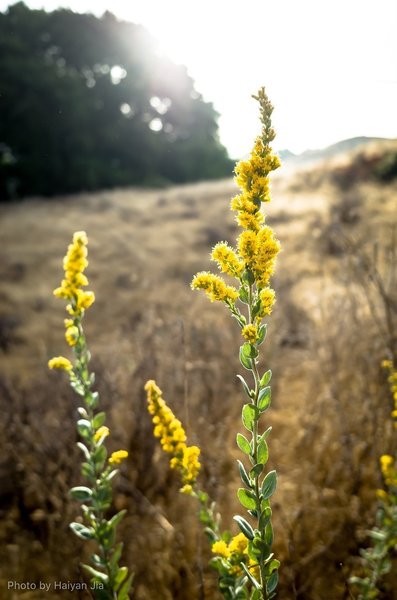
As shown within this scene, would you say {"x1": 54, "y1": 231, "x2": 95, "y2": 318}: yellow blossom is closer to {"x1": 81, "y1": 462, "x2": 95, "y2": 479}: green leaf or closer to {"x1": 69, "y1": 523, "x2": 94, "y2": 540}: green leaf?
{"x1": 81, "y1": 462, "x2": 95, "y2": 479}: green leaf

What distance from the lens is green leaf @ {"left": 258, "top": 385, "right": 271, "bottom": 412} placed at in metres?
1.16

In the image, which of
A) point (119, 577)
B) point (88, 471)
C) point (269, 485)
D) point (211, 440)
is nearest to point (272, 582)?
point (269, 485)

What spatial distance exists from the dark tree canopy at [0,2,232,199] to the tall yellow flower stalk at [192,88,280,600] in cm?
1603

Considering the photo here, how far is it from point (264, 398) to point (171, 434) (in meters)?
0.33

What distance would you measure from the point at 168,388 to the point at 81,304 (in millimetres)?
2177

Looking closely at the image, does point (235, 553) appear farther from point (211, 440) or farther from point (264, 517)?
point (211, 440)

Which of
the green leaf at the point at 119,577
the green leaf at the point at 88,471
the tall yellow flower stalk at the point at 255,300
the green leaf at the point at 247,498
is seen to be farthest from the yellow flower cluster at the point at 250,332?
the green leaf at the point at 119,577

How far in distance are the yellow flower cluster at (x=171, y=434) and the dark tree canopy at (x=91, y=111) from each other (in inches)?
634

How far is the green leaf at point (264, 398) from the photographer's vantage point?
1.16 m

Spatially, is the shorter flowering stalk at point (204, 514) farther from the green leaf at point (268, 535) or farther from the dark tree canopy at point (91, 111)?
the dark tree canopy at point (91, 111)

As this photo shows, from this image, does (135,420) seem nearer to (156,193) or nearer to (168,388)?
(168,388)

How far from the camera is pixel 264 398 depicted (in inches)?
46.3

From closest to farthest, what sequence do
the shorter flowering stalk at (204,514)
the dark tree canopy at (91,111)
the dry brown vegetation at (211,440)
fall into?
1. the shorter flowering stalk at (204,514)
2. the dry brown vegetation at (211,440)
3. the dark tree canopy at (91,111)

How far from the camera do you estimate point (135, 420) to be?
3.13 metres
